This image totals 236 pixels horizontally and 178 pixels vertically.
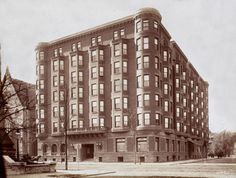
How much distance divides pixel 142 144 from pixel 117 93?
964 cm

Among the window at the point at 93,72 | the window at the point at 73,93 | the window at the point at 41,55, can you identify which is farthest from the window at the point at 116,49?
the window at the point at 41,55

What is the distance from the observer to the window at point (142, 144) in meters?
56.1

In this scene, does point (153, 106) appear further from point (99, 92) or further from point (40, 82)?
point (40, 82)

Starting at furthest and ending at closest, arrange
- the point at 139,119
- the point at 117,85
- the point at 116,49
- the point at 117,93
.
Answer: the point at 116,49, the point at 117,85, the point at 117,93, the point at 139,119

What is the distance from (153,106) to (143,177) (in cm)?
3242

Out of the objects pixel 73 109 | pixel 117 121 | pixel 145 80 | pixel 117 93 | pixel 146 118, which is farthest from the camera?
pixel 73 109

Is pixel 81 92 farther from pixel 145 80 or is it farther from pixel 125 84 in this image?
pixel 145 80

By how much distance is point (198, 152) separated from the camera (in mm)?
88812

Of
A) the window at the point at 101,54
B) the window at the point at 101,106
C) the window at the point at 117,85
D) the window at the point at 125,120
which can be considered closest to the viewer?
the window at the point at 125,120

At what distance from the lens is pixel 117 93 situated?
59844 millimetres

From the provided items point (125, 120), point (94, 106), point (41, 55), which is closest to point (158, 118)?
point (125, 120)

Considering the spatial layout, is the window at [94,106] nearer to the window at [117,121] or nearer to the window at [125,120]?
the window at [117,121]

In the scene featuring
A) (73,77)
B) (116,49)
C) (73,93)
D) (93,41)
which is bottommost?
(73,93)

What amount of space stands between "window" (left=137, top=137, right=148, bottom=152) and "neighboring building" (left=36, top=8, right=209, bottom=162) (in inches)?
6.3
